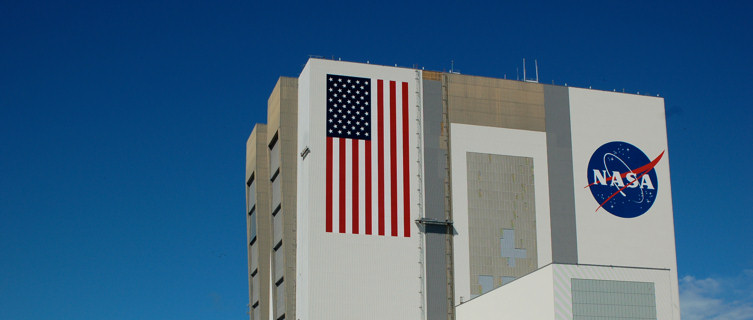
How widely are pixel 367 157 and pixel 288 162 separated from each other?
945 centimetres

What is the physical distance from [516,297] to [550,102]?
1182 inches

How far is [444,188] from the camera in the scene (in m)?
96.8

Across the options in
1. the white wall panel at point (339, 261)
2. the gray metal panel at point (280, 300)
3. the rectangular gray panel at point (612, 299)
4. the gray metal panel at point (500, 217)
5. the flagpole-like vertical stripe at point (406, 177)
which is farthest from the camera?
the gray metal panel at point (280, 300)

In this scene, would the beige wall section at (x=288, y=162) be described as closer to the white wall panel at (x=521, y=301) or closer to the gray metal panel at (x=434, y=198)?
the gray metal panel at (x=434, y=198)

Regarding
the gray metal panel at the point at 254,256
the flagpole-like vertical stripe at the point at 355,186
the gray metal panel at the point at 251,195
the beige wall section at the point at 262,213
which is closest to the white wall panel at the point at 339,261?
the flagpole-like vertical stripe at the point at 355,186

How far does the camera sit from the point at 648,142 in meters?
105

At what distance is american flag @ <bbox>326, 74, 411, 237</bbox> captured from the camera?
92500 mm

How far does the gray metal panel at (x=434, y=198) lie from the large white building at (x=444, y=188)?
123 mm

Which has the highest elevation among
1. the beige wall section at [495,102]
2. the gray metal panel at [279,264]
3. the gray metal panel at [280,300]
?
the beige wall section at [495,102]

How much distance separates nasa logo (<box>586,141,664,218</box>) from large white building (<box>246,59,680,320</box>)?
5.4 inches

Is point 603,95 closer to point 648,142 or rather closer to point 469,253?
point 648,142

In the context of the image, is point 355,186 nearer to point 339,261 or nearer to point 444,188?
point 339,261

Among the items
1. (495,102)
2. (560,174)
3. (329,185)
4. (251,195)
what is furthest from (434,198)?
(251,195)

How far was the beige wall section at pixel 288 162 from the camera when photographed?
9516 cm
